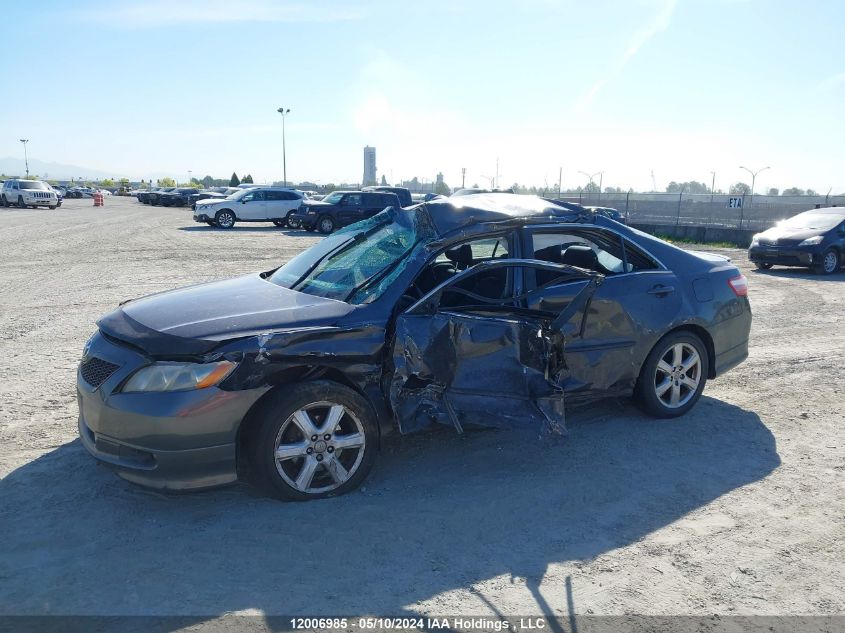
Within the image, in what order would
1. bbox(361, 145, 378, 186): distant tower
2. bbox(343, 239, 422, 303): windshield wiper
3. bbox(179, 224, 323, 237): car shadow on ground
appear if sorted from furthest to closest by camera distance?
bbox(361, 145, 378, 186): distant tower, bbox(179, 224, 323, 237): car shadow on ground, bbox(343, 239, 422, 303): windshield wiper

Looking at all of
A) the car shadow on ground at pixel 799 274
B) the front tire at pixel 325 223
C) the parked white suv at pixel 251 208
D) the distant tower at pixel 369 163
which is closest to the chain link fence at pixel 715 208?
the car shadow on ground at pixel 799 274

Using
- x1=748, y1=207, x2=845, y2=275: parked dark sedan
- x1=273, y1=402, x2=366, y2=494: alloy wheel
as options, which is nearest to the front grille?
x1=273, y1=402, x2=366, y2=494: alloy wheel

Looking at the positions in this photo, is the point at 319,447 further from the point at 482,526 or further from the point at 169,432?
the point at 482,526

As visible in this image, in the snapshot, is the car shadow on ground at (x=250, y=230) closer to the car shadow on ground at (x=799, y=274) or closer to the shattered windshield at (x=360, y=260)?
the car shadow on ground at (x=799, y=274)

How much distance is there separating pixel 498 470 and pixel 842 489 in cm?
215

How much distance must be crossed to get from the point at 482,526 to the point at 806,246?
556 inches

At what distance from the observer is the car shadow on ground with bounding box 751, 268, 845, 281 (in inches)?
570

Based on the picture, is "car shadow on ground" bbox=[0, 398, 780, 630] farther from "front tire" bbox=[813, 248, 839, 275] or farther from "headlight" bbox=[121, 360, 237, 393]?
"front tire" bbox=[813, 248, 839, 275]

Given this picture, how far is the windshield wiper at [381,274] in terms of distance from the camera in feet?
14.5

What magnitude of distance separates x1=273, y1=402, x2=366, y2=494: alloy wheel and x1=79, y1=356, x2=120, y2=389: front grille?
1057 millimetres

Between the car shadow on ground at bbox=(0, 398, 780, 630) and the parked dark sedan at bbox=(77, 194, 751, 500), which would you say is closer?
the car shadow on ground at bbox=(0, 398, 780, 630)

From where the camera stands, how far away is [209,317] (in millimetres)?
4070

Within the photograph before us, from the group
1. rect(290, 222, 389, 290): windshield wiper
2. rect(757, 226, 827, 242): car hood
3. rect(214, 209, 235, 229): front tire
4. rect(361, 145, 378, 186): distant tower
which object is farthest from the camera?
rect(361, 145, 378, 186): distant tower

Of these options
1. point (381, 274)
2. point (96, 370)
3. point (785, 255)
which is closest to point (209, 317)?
point (96, 370)
